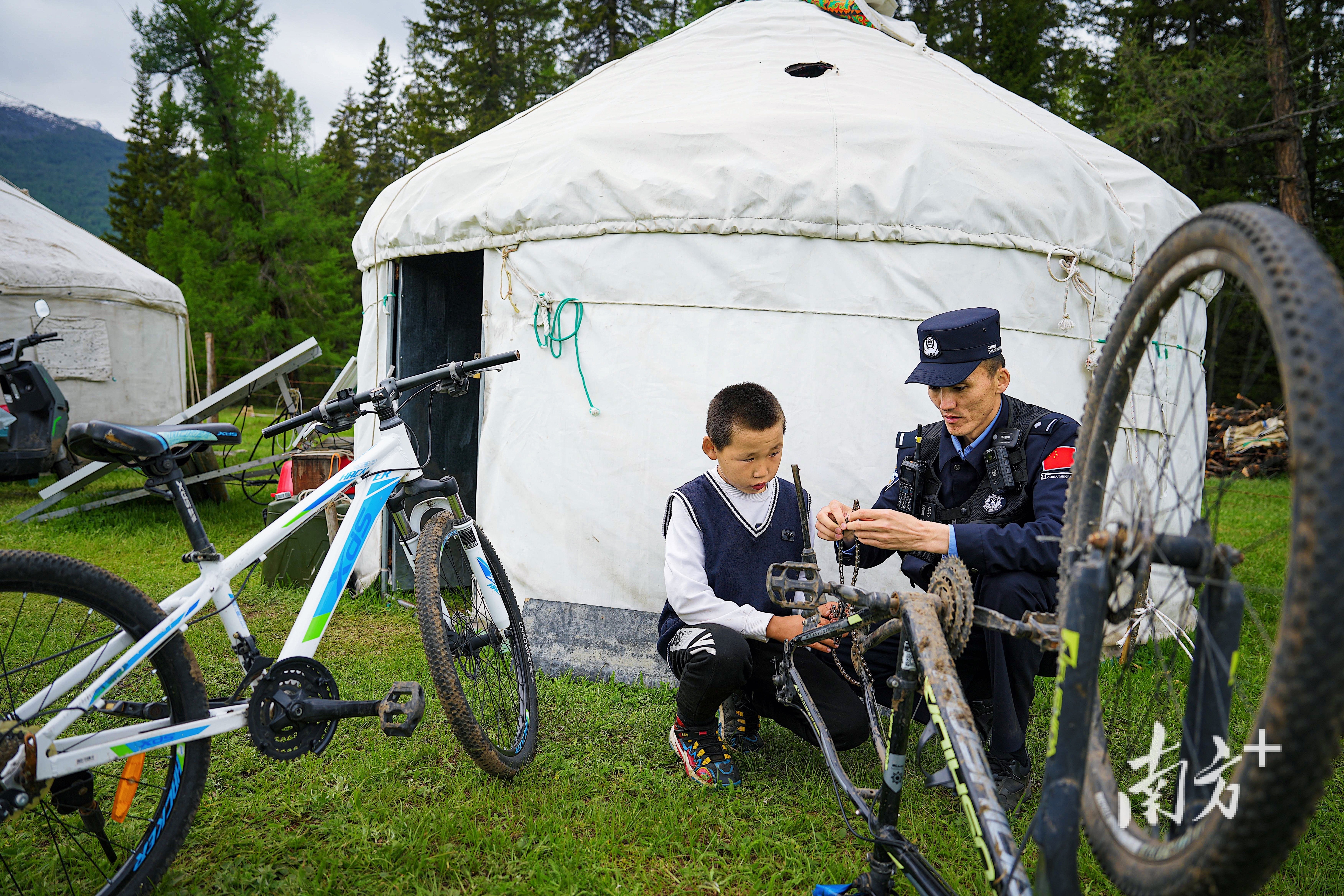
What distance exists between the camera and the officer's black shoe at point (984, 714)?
234 centimetres

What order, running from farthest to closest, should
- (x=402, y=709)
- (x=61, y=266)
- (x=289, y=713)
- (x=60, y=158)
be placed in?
(x=60, y=158) → (x=61, y=266) → (x=402, y=709) → (x=289, y=713)

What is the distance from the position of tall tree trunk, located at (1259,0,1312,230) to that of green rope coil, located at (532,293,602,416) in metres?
10.0

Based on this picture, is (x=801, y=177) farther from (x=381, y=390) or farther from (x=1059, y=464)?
(x=381, y=390)

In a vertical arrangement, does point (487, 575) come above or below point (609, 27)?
below

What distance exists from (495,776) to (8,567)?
1.26 metres

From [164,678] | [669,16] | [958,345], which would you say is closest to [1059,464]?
[958,345]

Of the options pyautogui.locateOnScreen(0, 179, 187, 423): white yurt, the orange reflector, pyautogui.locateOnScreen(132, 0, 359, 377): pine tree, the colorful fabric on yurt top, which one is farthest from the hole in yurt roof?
pyautogui.locateOnScreen(132, 0, 359, 377): pine tree

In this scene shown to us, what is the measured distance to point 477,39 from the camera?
67.6ft

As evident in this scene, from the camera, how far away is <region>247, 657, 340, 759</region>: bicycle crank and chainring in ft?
5.90

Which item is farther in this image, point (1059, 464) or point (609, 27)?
point (609, 27)

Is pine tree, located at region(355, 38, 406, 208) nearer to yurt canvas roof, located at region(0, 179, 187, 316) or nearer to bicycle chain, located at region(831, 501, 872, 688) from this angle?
yurt canvas roof, located at region(0, 179, 187, 316)

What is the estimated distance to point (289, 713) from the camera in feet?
5.99

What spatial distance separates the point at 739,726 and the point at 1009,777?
796mm

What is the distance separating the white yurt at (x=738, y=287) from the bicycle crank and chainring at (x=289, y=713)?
1.35 meters
